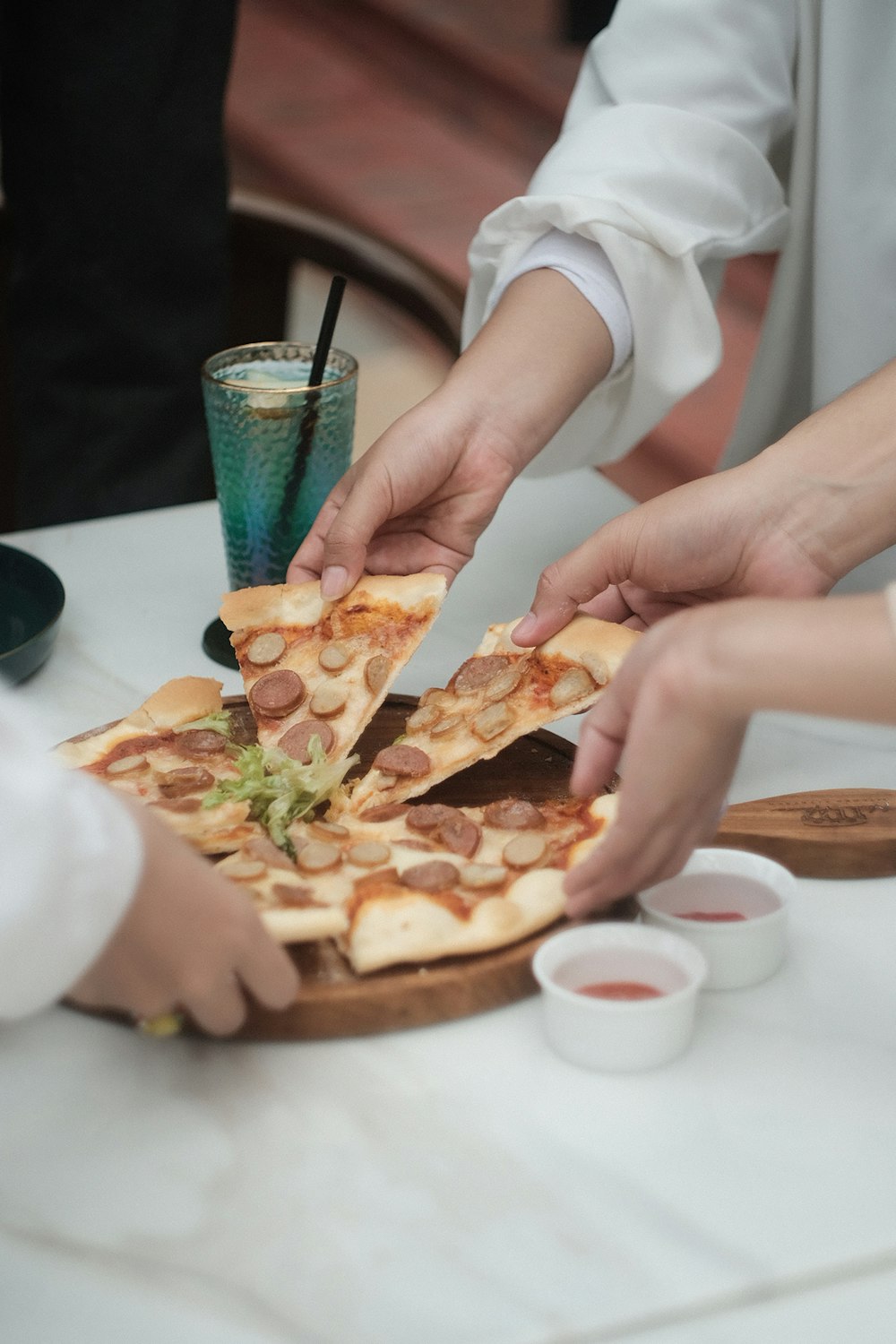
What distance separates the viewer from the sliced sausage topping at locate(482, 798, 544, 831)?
1.14m

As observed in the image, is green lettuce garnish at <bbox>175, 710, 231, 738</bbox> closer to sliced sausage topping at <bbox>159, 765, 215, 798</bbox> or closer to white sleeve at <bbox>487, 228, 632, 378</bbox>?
sliced sausage topping at <bbox>159, 765, 215, 798</bbox>

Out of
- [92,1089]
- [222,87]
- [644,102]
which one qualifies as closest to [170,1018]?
[92,1089]

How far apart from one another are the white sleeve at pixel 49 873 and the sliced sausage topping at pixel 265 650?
1.73 feet

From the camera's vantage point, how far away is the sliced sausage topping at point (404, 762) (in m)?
1.23

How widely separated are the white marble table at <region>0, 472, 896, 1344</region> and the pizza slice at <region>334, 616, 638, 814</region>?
27 cm

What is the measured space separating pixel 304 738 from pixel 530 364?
489mm

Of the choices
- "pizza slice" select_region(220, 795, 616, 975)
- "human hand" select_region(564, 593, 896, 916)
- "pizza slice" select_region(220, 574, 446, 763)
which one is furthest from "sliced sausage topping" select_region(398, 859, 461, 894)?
"pizza slice" select_region(220, 574, 446, 763)

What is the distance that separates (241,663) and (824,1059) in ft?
2.12

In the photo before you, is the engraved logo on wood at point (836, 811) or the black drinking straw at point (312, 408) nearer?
the engraved logo on wood at point (836, 811)

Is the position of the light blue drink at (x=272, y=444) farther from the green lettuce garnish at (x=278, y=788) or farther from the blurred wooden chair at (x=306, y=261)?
the blurred wooden chair at (x=306, y=261)

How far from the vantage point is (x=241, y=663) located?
1379mm

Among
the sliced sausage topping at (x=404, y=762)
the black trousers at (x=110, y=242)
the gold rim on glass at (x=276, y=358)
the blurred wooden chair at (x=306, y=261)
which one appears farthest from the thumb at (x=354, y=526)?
the black trousers at (x=110, y=242)

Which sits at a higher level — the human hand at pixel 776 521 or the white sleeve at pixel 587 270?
the white sleeve at pixel 587 270

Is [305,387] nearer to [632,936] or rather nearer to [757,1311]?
[632,936]
